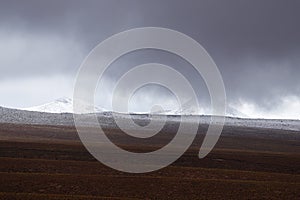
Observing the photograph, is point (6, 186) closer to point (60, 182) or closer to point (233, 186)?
point (60, 182)

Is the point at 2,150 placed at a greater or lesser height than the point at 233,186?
greater

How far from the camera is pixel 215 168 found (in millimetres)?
26750

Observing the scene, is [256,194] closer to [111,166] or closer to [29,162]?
[111,166]

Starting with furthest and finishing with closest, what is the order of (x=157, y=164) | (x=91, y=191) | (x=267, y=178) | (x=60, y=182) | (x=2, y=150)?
(x=2, y=150) < (x=157, y=164) < (x=267, y=178) < (x=60, y=182) < (x=91, y=191)

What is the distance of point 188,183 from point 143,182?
2176mm

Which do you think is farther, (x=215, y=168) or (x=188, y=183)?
(x=215, y=168)

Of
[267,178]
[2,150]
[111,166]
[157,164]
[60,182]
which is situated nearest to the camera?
[60,182]

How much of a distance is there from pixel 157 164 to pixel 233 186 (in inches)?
315

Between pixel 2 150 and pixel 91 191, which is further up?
pixel 2 150

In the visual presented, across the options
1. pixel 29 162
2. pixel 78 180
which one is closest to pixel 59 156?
pixel 29 162

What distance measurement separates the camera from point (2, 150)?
2980cm

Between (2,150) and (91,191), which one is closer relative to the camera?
(91,191)

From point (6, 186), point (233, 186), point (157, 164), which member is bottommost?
point (6, 186)

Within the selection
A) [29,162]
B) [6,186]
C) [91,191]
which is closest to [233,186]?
[91,191]
